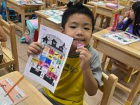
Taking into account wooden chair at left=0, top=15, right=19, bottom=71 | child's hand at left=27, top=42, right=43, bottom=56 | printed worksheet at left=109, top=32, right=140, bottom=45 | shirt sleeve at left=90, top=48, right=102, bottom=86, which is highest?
child's hand at left=27, top=42, right=43, bottom=56

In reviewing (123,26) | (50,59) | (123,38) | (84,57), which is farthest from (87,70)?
(123,26)

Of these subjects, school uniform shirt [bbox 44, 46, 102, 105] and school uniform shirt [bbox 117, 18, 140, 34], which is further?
school uniform shirt [bbox 117, 18, 140, 34]

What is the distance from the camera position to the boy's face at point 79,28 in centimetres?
75

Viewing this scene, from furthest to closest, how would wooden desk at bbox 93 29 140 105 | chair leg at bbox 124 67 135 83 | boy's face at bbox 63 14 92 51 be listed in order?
chair leg at bbox 124 67 135 83 → wooden desk at bbox 93 29 140 105 → boy's face at bbox 63 14 92 51

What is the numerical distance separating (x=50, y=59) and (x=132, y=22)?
1450 mm

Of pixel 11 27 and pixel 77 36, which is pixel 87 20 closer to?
pixel 77 36

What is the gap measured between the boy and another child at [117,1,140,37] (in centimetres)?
107

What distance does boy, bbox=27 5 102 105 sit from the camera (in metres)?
0.72

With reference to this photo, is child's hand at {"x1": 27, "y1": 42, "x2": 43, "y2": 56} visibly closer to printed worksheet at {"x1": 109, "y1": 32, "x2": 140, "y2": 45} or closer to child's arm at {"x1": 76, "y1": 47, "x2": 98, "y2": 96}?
child's arm at {"x1": 76, "y1": 47, "x2": 98, "y2": 96}

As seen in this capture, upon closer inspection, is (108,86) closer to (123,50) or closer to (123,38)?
(123,50)

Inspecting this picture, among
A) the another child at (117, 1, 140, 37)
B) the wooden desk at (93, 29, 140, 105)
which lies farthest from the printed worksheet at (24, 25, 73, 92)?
the another child at (117, 1, 140, 37)

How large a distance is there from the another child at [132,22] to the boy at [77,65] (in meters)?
1.07

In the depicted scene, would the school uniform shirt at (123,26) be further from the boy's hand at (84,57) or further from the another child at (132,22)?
the boy's hand at (84,57)

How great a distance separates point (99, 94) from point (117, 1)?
2.15m
